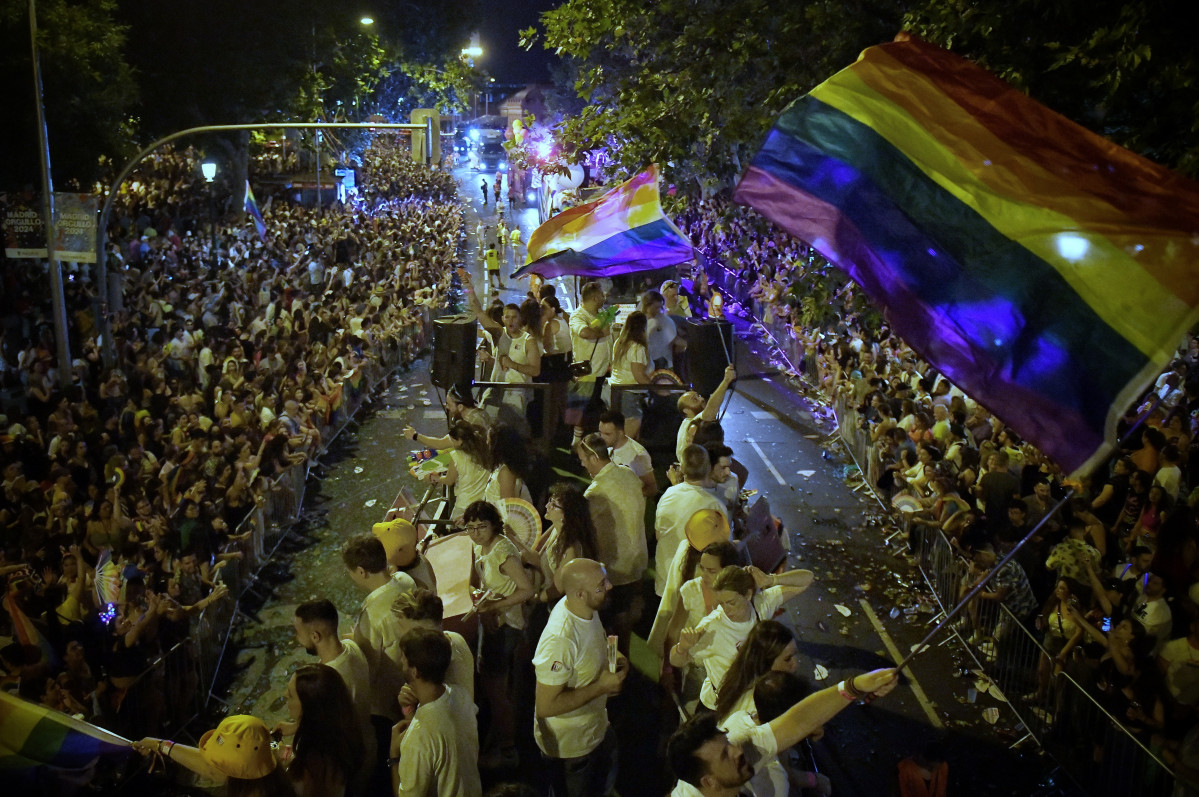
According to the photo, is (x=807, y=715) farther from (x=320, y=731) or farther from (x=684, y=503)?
(x=684, y=503)

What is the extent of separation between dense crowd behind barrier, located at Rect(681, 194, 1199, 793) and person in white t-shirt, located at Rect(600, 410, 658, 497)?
90.0 inches

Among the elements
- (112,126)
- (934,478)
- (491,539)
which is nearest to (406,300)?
(112,126)

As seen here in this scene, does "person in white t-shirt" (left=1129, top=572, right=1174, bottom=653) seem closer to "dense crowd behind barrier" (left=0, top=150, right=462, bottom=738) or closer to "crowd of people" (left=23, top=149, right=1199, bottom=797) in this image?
"crowd of people" (left=23, top=149, right=1199, bottom=797)

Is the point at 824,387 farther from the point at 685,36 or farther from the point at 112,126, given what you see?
the point at 112,126

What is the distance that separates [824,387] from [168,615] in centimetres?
1284

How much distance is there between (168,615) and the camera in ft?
26.7

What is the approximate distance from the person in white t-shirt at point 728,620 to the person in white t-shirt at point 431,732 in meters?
1.37

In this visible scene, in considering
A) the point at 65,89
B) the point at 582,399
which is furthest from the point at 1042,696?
the point at 65,89

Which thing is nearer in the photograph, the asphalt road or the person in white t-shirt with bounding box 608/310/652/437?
the asphalt road

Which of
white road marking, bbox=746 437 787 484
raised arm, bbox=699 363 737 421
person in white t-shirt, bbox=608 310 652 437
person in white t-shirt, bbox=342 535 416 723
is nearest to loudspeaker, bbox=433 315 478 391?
person in white t-shirt, bbox=608 310 652 437

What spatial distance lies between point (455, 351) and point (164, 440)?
152 inches

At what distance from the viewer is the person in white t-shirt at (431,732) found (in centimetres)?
454

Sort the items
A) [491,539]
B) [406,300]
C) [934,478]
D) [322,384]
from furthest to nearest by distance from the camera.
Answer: [406,300] → [322,384] → [934,478] → [491,539]

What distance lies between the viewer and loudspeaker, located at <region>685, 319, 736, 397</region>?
12.0m
